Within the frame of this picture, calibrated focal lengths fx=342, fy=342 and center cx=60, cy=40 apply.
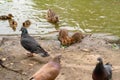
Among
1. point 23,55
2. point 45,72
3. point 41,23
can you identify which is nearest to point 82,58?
point 23,55

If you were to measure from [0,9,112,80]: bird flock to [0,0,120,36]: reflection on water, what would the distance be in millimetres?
312

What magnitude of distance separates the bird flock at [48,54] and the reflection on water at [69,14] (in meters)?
0.31

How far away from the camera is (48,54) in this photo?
380 inches

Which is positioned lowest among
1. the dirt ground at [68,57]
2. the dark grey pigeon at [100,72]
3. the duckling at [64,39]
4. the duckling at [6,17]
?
the dirt ground at [68,57]

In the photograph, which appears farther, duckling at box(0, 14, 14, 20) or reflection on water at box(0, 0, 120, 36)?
duckling at box(0, 14, 14, 20)

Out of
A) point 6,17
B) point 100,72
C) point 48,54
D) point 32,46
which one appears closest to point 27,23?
point 6,17

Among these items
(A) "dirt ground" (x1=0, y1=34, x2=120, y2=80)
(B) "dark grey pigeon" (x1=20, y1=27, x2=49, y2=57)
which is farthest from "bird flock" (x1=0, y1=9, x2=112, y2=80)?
(A) "dirt ground" (x1=0, y1=34, x2=120, y2=80)

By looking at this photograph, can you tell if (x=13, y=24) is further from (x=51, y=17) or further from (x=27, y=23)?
(x=51, y=17)

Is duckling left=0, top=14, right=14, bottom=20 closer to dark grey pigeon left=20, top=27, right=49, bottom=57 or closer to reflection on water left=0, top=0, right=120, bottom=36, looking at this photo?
reflection on water left=0, top=0, right=120, bottom=36

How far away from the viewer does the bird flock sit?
7590mm

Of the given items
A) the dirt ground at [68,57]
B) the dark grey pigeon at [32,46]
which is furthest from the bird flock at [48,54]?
the dirt ground at [68,57]

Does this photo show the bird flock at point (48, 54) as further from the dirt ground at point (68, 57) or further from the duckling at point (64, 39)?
the dirt ground at point (68, 57)

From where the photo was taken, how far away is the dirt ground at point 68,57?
8.96 m

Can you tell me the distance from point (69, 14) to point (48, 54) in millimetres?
4969
